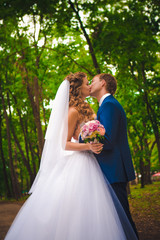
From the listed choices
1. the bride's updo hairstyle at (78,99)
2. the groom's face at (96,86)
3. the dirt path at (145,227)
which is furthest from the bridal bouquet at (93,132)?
the dirt path at (145,227)

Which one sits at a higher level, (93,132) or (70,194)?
(93,132)

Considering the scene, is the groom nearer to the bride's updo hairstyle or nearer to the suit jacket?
the suit jacket

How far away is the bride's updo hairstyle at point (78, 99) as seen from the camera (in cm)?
400

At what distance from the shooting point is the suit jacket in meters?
3.45

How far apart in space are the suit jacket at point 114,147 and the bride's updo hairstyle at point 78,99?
0.38 m

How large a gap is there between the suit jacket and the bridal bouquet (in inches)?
4.7

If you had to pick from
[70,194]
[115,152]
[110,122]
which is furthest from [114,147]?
[70,194]

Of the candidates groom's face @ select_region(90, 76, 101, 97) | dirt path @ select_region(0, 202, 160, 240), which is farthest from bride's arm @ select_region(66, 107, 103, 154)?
dirt path @ select_region(0, 202, 160, 240)

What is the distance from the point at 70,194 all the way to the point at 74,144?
2.26 feet

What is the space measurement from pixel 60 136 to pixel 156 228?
14.9 feet

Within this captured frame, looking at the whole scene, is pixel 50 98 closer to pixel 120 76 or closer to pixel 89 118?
pixel 120 76

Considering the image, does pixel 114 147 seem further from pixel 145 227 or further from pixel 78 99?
pixel 145 227

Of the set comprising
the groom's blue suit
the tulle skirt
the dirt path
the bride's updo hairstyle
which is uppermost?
the bride's updo hairstyle

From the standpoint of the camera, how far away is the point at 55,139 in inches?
155
